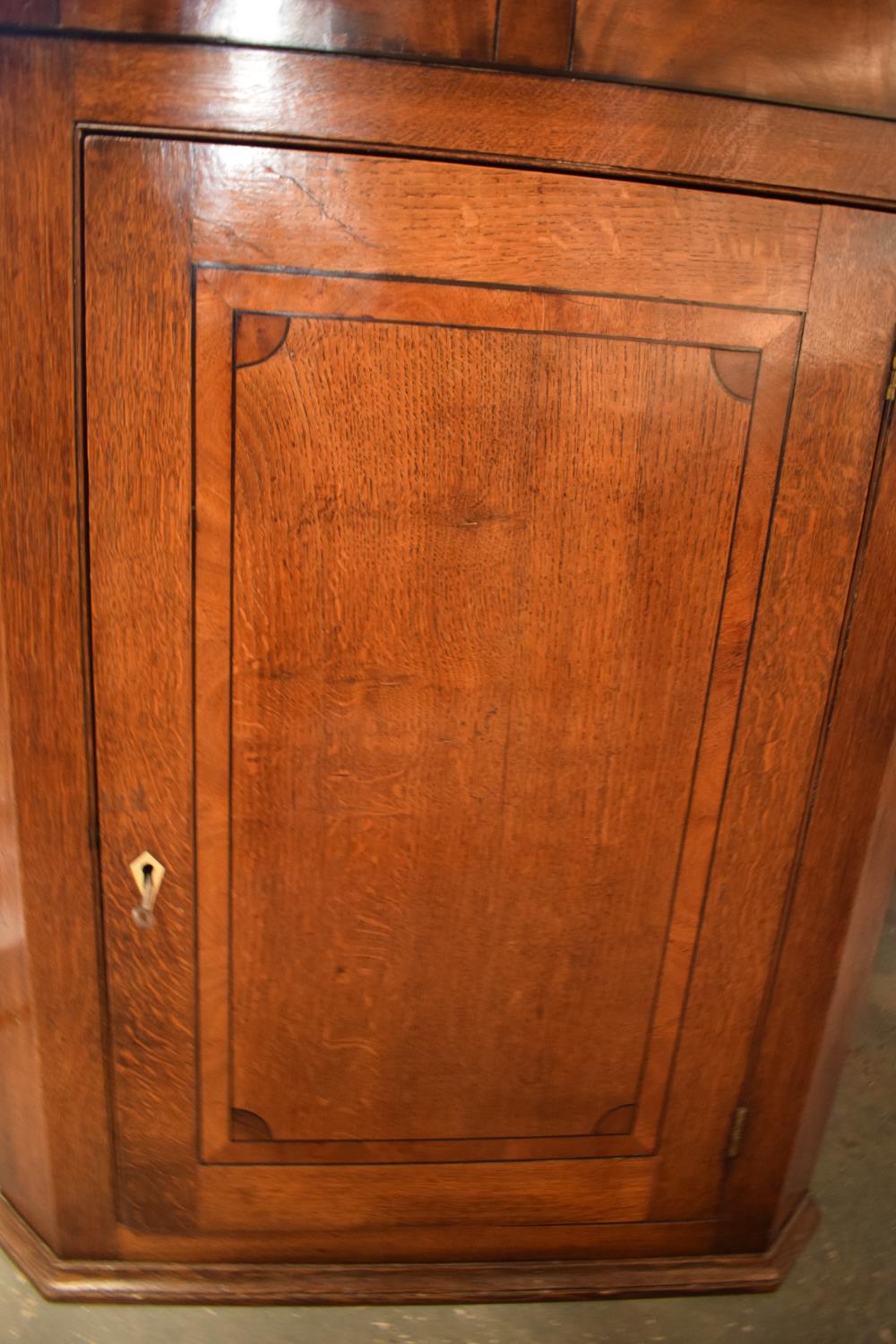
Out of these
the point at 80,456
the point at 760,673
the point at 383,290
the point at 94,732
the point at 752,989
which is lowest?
the point at 752,989

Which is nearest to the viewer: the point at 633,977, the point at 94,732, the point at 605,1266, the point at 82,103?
the point at 82,103

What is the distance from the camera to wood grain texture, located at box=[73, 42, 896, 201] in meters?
0.73

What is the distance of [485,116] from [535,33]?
0.08 meters

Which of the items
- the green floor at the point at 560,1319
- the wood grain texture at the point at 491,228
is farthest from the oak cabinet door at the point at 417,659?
the green floor at the point at 560,1319

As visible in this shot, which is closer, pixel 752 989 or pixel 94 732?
pixel 94 732

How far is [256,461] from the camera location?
816 millimetres

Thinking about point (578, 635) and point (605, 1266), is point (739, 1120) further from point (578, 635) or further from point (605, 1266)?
point (578, 635)

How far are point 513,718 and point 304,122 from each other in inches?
22.8

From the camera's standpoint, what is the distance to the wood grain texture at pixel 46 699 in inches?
29.3

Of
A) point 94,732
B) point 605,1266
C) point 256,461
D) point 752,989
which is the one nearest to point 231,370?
point 256,461

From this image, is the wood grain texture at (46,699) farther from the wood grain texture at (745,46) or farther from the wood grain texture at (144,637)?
the wood grain texture at (745,46)

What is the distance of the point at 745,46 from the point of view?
758 mm

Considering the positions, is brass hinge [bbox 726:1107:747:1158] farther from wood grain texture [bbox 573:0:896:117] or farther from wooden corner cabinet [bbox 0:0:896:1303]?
wood grain texture [bbox 573:0:896:117]

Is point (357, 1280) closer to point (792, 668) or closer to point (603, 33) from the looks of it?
point (792, 668)
